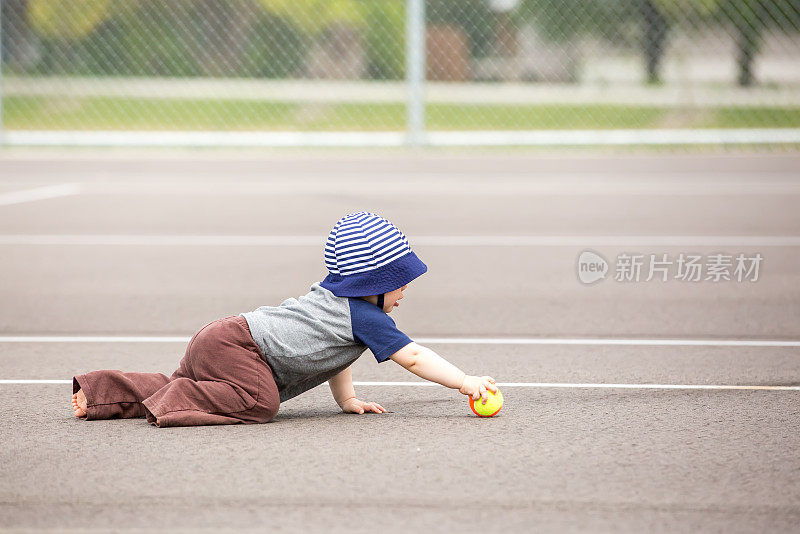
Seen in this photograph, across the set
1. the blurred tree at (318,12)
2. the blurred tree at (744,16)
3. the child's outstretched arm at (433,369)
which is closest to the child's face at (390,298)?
the child's outstretched arm at (433,369)

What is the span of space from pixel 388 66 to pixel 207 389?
48.8 feet

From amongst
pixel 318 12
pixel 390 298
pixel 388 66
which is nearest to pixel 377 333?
pixel 390 298

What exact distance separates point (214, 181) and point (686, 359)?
8.41 m

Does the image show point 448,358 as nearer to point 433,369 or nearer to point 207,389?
point 433,369

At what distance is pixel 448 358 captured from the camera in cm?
551

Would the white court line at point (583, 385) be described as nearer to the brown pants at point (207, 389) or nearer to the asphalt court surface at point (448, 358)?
the asphalt court surface at point (448, 358)

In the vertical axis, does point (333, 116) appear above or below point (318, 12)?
below

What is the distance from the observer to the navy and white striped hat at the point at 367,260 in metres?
4.36

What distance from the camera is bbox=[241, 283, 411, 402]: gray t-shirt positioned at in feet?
14.2

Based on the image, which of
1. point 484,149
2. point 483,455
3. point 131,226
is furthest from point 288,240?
point 484,149

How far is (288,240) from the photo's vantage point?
916 cm

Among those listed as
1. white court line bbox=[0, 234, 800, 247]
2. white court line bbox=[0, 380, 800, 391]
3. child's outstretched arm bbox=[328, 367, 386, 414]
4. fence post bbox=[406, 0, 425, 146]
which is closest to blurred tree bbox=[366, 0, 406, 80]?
fence post bbox=[406, 0, 425, 146]

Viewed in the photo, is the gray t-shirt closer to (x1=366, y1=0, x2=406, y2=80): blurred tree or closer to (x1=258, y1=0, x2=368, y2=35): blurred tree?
(x1=366, y1=0, x2=406, y2=80): blurred tree

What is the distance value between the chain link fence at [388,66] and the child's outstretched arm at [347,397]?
1207 cm
